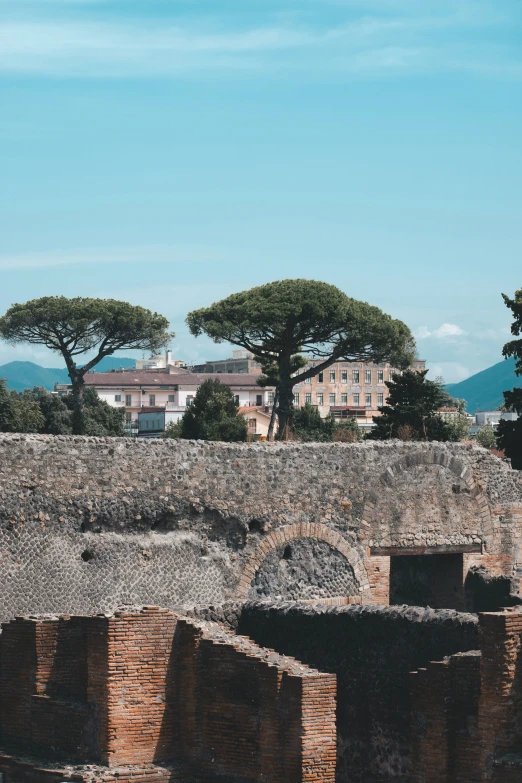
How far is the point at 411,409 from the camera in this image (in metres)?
41.5

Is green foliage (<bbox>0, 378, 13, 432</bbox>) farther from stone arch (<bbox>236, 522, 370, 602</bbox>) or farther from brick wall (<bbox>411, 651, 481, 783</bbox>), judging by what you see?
brick wall (<bbox>411, 651, 481, 783</bbox>)

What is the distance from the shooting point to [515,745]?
45.9 feet

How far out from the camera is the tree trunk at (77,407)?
50281 millimetres

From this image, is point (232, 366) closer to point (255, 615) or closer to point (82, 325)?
point (82, 325)

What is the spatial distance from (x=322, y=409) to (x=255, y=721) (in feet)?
297

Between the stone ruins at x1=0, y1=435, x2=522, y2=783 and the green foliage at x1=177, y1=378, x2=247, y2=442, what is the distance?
24185 mm

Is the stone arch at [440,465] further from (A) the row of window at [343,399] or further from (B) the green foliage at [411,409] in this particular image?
(A) the row of window at [343,399]

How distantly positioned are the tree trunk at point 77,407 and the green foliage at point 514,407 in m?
14.7

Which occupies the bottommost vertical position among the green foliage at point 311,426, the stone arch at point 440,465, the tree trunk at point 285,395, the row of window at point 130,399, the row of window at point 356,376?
the stone arch at point 440,465

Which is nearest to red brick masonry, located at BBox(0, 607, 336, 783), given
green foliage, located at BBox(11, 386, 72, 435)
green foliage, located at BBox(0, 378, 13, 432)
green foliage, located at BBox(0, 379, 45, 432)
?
green foliage, located at BBox(0, 378, 13, 432)

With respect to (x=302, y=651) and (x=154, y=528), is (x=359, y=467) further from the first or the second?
(x=302, y=651)

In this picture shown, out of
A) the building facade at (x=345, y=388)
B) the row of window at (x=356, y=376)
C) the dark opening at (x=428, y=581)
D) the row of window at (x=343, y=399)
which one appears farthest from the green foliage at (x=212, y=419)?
the row of window at (x=356, y=376)

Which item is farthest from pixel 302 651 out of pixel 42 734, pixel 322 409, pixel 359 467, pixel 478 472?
pixel 322 409

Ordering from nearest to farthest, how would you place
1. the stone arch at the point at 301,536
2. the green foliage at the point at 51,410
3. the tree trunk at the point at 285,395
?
the stone arch at the point at 301,536, the tree trunk at the point at 285,395, the green foliage at the point at 51,410
